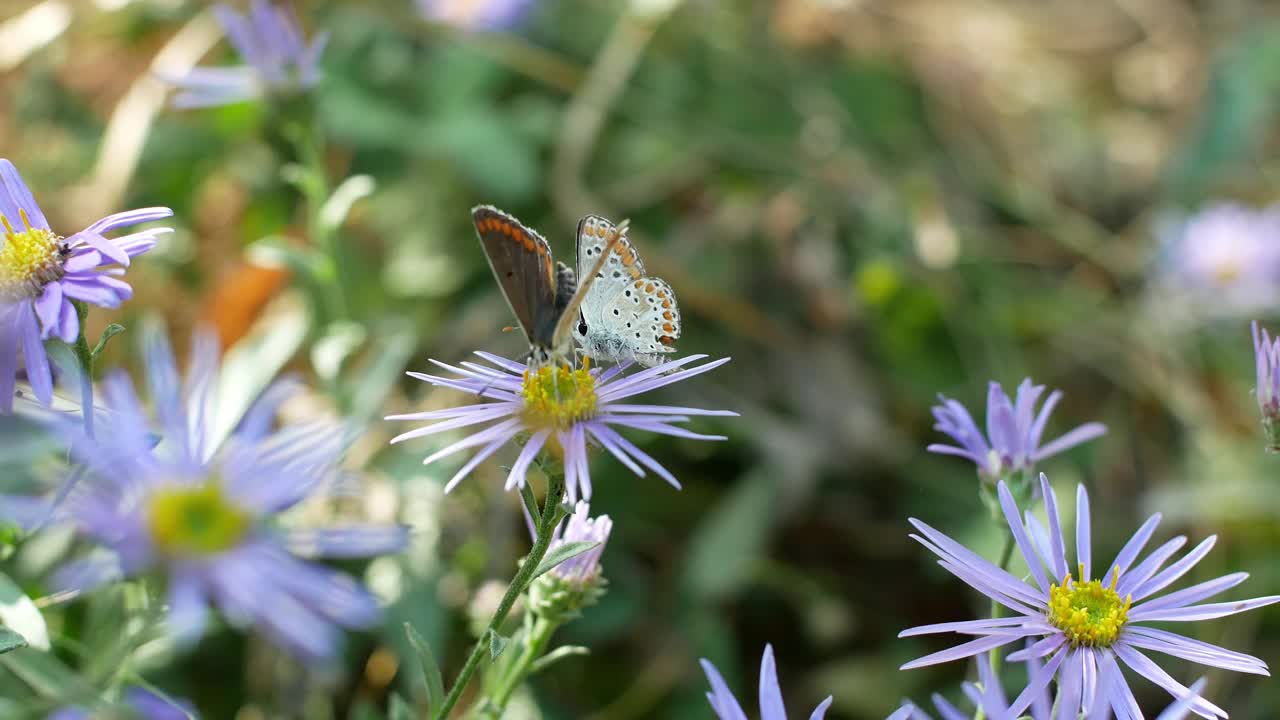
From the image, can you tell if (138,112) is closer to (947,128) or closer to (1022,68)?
(947,128)

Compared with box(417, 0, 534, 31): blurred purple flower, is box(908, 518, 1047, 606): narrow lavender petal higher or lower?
lower

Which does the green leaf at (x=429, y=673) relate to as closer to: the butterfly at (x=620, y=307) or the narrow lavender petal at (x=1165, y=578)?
the butterfly at (x=620, y=307)

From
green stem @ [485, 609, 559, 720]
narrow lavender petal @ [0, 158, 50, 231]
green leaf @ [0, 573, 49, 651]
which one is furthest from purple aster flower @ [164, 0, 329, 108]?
green stem @ [485, 609, 559, 720]

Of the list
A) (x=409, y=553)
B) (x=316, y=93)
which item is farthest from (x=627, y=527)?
(x=316, y=93)

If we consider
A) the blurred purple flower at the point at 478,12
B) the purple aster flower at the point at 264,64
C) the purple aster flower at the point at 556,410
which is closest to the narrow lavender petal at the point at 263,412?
the purple aster flower at the point at 556,410

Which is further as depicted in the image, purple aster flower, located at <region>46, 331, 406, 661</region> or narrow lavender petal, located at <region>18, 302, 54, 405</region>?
narrow lavender petal, located at <region>18, 302, 54, 405</region>

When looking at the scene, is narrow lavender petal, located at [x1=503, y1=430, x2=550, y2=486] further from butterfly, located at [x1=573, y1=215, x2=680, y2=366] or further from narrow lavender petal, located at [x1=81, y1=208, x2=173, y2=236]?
narrow lavender petal, located at [x1=81, y1=208, x2=173, y2=236]

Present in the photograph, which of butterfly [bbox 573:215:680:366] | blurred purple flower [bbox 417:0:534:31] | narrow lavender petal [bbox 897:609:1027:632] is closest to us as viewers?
narrow lavender petal [bbox 897:609:1027:632]
